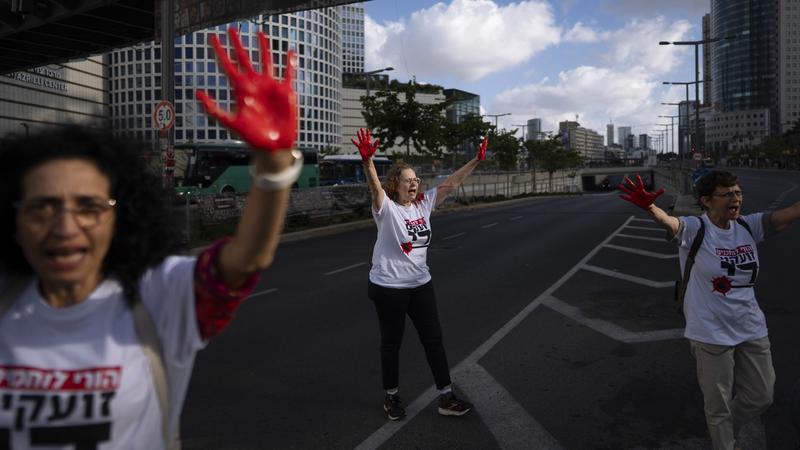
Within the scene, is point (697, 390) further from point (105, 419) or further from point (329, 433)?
point (105, 419)

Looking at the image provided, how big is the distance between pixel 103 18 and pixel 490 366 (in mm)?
17189

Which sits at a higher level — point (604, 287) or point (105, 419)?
point (105, 419)

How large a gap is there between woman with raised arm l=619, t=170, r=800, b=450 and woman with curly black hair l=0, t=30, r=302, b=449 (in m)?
2.99

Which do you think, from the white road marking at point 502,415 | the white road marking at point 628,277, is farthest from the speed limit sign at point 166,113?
the white road marking at point 502,415

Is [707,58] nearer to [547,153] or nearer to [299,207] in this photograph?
[547,153]

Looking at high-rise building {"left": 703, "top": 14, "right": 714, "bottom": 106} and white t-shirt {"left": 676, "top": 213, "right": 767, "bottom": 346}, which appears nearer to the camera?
white t-shirt {"left": 676, "top": 213, "right": 767, "bottom": 346}

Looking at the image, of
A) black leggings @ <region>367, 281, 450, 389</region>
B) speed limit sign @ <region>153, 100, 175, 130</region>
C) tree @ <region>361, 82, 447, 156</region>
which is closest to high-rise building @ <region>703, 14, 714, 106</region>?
tree @ <region>361, 82, 447, 156</region>

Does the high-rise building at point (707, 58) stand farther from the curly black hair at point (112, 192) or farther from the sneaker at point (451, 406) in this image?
the curly black hair at point (112, 192)

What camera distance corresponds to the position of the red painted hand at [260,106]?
127cm

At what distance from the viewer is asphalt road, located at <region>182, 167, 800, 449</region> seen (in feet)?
13.6

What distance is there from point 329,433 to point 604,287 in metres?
6.60

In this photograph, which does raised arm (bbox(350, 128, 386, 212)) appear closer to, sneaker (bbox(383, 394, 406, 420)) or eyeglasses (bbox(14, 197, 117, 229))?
sneaker (bbox(383, 394, 406, 420))

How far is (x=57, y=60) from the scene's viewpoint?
76.6ft

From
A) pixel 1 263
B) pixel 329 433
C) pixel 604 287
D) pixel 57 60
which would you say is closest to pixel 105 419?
pixel 1 263
